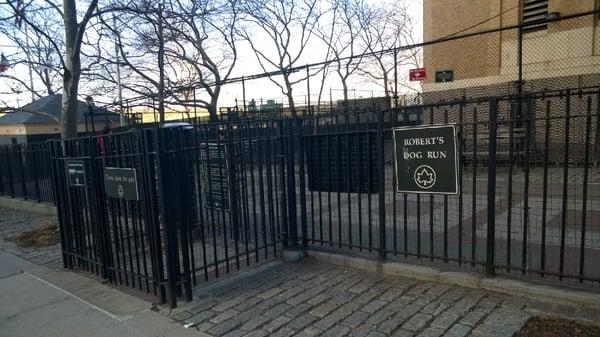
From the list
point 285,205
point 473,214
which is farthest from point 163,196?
point 473,214

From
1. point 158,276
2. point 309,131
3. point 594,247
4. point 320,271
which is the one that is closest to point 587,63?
point 594,247

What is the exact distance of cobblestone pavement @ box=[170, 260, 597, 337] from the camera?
3711 millimetres

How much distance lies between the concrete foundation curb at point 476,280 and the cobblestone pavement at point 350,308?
0.28ft

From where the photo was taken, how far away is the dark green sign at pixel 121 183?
183 inches

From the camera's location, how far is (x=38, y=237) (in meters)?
8.02

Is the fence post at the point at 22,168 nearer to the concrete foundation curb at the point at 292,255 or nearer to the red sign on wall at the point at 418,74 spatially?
the concrete foundation curb at the point at 292,255

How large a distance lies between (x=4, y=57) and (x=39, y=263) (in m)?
5.27

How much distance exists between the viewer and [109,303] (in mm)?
4711

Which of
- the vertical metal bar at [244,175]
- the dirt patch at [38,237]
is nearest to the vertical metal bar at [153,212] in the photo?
the vertical metal bar at [244,175]

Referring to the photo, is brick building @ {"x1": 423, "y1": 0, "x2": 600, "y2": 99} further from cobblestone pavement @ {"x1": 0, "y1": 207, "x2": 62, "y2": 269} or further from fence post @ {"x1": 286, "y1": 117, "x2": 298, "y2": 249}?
cobblestone pavement @ {"x1": 0, "y1": 207, "x2": 62, "y2": 269}

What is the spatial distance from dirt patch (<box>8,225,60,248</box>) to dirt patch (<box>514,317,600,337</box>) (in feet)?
23.8

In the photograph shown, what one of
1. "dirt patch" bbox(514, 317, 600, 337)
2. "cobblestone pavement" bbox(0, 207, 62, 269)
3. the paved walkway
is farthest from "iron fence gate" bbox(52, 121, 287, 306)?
"dirt patch" bbox(514, 317, 600, 337)

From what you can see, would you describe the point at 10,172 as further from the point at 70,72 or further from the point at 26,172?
the point at 70,72

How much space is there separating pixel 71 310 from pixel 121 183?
139 centimetres
